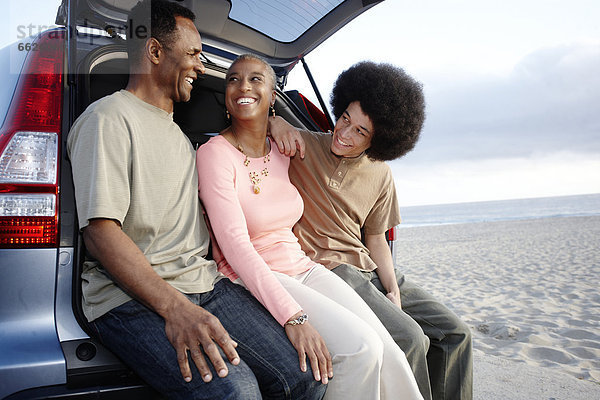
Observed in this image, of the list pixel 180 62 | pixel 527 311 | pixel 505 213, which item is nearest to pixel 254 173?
pixel 180 62

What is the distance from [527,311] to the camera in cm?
482

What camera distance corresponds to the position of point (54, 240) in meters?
1.37

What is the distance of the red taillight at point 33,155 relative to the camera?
1.31 metres

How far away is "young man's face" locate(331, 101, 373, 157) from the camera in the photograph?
86.4 inches

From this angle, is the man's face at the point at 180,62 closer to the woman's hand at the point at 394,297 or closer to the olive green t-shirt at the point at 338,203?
the olive green t-shirt at the point at 338,203

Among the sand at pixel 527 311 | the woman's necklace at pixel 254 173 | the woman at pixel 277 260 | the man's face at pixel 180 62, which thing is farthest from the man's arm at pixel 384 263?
the man's face at pixel 180 62

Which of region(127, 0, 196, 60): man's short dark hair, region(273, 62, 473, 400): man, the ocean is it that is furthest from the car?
the ocean

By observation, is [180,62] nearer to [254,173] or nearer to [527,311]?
[254,173]

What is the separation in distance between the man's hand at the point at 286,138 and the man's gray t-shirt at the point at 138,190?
53 centimetres

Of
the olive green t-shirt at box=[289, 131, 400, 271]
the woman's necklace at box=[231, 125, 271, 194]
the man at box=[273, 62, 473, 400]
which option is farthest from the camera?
the olive green t-shirt at box=[289, 131, 400, 271]

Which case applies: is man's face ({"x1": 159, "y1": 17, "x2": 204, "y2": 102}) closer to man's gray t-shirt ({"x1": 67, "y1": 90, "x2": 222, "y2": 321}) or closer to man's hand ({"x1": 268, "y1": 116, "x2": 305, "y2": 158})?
man's gray t-shirt ({"x1": 67, "y1": 90, "x2": 222, "y2": 321})

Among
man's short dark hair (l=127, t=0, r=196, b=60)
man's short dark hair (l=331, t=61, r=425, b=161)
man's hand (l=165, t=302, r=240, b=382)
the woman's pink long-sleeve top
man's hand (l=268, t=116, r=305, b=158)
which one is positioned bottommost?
man's hand (l=165, t=302, r=240, b=382)

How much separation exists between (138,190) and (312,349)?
741 millimetres

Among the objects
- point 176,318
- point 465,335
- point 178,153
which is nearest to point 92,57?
point 178,153
